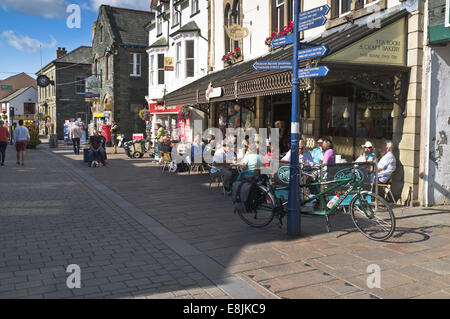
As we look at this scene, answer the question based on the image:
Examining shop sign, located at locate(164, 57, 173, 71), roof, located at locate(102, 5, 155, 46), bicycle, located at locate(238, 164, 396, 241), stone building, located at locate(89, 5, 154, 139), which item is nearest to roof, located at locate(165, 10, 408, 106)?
bicycle, located at locate(238, 164, 396, 241)

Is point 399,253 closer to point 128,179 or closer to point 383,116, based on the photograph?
point 383,116

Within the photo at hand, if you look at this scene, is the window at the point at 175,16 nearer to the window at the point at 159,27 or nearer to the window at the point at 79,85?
the window at the point at 159,27

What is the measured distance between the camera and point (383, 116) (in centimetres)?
945

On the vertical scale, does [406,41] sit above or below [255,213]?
above

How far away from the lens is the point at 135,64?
104ft

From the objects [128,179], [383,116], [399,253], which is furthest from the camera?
[128,179]

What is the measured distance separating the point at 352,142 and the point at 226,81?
4.06 m

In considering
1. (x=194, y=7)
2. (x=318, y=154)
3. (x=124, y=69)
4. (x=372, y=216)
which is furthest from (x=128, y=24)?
(x=372, y=216)

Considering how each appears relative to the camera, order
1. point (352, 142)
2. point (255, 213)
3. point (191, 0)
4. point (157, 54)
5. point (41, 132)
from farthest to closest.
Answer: point (41, 132) < point (157, 54) < point (191, 0) < point (352, 142) < point (255, 213)

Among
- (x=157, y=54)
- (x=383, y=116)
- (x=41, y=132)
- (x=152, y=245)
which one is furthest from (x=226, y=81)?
(x=41, y=132)

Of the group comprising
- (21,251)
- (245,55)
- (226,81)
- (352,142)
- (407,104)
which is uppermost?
(245,55)

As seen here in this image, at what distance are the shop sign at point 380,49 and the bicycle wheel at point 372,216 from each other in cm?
282

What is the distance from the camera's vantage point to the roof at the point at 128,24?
31609 millimetres

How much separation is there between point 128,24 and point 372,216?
101ft
